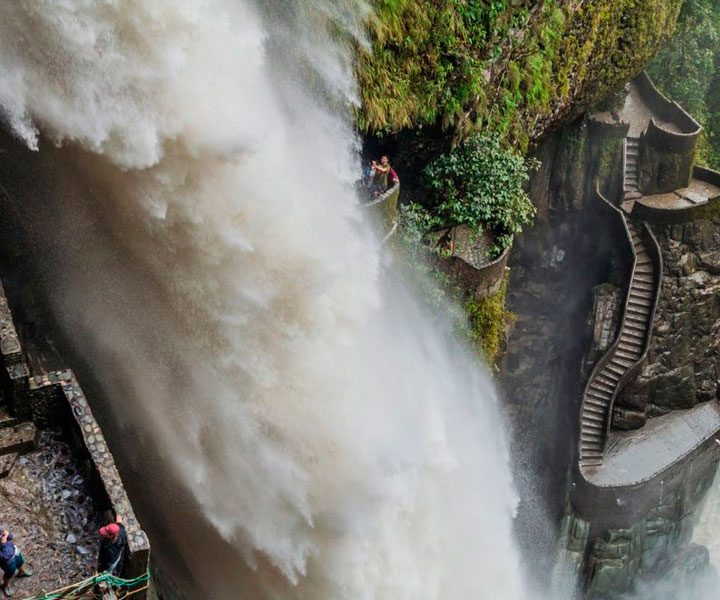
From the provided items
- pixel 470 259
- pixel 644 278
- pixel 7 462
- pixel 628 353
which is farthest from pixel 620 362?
pixel 7 462

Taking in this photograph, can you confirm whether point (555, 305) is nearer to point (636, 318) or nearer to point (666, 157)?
point (636, 318)

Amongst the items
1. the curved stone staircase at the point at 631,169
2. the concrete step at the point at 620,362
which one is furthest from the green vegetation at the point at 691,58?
the concrete step at the point at 620,362

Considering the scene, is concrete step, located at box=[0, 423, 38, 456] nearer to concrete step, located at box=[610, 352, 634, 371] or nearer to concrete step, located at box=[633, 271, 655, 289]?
concrete step, located at box=[610, 352, 634, 371]

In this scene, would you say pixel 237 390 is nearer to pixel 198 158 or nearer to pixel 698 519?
pixel 198 158

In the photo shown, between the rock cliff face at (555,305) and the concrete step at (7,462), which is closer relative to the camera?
the concrete step at (7,462)

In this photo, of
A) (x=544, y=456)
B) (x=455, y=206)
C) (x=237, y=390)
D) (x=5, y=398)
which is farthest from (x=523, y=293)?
(x=5, y=398)

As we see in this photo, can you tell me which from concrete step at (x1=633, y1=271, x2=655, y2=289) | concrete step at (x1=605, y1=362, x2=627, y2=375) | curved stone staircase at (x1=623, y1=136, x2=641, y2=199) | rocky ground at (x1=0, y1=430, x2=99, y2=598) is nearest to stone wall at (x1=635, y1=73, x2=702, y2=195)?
curved stone staircase at (x1=623, y1=136, x2=641, y2=199)

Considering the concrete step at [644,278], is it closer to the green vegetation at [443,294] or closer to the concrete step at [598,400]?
the concrete step at [598,400]
